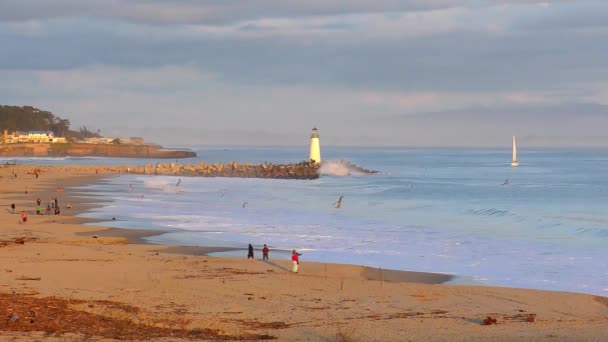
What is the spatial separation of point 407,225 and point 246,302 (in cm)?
1968

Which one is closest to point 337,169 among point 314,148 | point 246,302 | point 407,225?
point 314,148

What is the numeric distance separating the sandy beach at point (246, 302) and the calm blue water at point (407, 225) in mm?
2704

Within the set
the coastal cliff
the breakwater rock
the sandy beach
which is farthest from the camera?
the coastal cliff

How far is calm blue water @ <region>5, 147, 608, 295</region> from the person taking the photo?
2295cm

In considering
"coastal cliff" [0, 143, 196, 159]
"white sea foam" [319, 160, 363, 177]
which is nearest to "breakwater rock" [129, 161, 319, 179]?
"white sea foam" [319, 160, 363, 177]

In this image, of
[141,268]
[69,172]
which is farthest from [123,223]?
[69,172]

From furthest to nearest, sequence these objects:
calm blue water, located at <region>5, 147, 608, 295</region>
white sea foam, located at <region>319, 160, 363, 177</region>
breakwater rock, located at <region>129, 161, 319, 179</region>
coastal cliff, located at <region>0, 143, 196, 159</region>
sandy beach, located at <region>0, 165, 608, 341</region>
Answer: coastal cliff, located at <region>0, 143, 196, 159</region>
white sea foam, located at <region>319, 160, 363, 177</region>
breakwater rock, located at <region>129, 161, 319, 179</region>
calm blue water, located at <region>5, 147, 608, 295</region>
sandy beach, located at <region>0, 165, 608, 341</region>

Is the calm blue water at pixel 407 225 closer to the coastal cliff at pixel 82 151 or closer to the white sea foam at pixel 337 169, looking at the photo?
the white sea foam at pixel 337 169

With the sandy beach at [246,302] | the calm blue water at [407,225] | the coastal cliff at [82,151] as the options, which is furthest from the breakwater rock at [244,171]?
the coastal cliff at [82,151]

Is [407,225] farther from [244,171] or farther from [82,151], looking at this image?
[82,151]

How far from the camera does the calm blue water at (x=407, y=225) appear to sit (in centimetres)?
2295

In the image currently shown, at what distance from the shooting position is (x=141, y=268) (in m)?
19.5

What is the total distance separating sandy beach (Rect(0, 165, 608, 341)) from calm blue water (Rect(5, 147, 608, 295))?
2.70m

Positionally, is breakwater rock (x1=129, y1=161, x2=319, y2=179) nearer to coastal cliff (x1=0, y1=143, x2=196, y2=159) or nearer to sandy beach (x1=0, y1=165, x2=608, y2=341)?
sandy beach (x1=0, y1=165, x2=608, y2=341)
